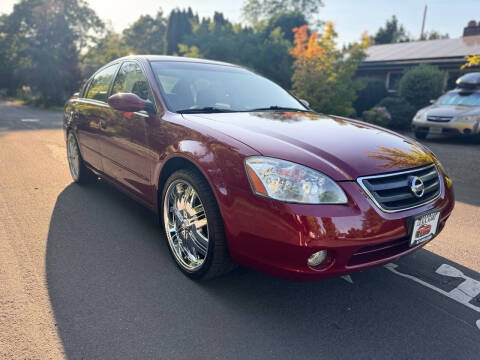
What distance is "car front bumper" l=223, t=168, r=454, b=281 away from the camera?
1.99 metres

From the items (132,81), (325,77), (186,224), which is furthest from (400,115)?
(186,224)

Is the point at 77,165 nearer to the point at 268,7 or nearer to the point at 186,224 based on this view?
the point at 186,224

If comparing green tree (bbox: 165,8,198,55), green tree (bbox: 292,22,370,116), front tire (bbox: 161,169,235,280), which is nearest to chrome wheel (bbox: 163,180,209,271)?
front tire (bbox: 161,169,235,280)

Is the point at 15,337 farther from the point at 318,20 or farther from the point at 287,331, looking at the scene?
the point at 318,20

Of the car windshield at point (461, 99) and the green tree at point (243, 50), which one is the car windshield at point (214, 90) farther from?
the green tree at point (243, 50)

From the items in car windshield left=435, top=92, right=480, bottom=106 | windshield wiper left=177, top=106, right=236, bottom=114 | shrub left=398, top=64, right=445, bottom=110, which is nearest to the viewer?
windshield wiper left=177, top=106, right=236, bottom=114

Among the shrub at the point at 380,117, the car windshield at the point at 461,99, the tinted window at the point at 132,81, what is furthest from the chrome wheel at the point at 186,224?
the shrub at the point at 380,117

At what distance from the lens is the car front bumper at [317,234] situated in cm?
199

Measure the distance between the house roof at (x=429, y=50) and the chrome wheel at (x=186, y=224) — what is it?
1941cm

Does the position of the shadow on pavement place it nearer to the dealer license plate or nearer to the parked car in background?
the dealer license plate

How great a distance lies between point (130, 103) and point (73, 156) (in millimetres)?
2421

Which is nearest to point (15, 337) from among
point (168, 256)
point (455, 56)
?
point (168, 256)

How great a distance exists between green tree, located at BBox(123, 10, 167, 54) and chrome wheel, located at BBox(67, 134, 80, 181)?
58.2m

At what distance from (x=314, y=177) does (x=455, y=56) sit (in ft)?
64.0
